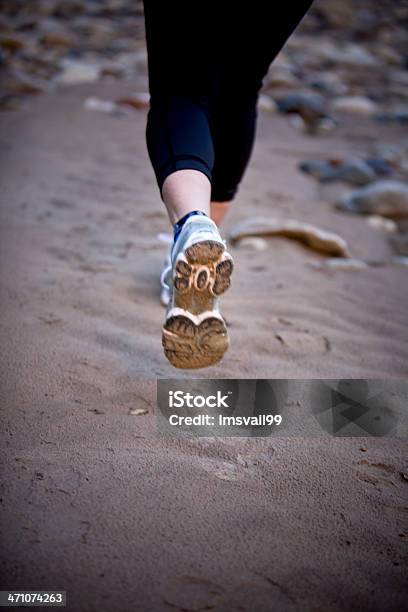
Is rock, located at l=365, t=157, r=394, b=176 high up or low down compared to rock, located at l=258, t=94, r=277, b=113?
up

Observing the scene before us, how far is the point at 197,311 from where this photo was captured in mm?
1178

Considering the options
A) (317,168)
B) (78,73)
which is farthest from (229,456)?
(78,73)

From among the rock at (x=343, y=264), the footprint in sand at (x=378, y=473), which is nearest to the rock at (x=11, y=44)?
the rock at (x=343, y=264)

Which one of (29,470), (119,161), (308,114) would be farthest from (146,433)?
(308,114)

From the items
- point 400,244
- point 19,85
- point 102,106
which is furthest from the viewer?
point 19,85

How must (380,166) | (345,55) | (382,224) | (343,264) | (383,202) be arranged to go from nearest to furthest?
(343,264)
(382,224)
(383,202)
(380,166)
(345,55)

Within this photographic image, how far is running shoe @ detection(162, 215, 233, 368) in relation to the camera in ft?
3.63

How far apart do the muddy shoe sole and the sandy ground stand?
0.23 m

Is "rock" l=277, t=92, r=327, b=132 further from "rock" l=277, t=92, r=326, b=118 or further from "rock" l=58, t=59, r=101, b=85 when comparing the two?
"rock" l=58, t=59, r=101, b=85

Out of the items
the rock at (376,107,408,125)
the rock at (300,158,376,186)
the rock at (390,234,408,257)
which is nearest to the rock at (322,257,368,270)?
the rock at (390,234,408,257)

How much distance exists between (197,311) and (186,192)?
0.90 feet

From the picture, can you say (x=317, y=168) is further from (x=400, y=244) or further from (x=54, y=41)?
(x=54, y=41)

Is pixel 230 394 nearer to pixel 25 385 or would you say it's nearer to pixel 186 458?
pixel 186 458

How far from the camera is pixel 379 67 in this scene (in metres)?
10.4
